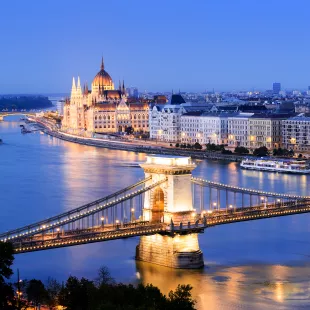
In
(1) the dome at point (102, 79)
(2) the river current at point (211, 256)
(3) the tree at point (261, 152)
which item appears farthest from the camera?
(1) the dome at point (102, 79)

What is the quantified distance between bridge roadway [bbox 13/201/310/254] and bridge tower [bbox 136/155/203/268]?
117 mm

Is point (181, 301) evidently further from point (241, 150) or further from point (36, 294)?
point (241, 150)

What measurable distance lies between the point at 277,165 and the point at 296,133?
259 inches

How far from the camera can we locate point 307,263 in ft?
45.9

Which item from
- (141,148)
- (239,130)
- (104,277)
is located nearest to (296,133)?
(239,130)

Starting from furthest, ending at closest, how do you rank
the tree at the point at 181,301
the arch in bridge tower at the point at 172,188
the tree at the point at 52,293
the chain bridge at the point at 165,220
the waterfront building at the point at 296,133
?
the waterfront building at the point at 296,133, the arch in bridge tower at the point at 172,188, the chain bridge at the point at 165,220, the tree at the point at 52,293, the tree at the point at 181,301

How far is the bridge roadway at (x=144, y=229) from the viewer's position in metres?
12.3

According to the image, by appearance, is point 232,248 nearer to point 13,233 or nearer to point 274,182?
point 13,233

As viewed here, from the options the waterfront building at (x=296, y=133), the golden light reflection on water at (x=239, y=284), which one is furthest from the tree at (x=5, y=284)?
the waterfront building at (x=296, y=133)

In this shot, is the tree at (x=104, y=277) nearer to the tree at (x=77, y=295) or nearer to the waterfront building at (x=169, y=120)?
the tree at (x=77, y=295)

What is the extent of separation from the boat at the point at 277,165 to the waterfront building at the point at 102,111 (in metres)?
19.0

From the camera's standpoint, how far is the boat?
27.7 m


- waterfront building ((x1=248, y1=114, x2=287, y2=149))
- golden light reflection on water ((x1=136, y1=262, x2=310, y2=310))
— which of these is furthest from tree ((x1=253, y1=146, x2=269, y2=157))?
golden light reflection on water ((x1=136, y1=262, x2=310, y2=310))

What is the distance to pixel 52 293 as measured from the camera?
11.0 meters
